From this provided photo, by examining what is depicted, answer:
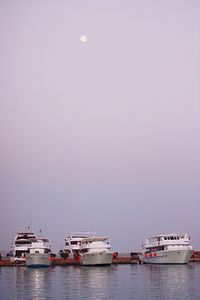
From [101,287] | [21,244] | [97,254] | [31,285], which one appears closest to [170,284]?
[101,287]

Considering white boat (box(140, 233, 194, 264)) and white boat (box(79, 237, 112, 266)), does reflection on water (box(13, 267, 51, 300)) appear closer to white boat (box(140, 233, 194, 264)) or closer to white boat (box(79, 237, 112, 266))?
white boat (box(79, 237, 112, 266))

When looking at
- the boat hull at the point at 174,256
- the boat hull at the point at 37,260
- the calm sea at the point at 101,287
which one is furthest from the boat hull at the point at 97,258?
the calm sea at the point at 101,287

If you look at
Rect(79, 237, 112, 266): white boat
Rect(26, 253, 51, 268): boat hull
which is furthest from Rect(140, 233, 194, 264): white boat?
Rect(26, 253, 51, 268): boat hull

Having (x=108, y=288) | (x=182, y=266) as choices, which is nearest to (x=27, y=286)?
(x=108, y=288)

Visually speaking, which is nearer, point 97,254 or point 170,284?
point 170,284

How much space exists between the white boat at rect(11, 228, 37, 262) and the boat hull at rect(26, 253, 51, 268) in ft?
36.8

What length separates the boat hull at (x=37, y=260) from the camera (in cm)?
8738

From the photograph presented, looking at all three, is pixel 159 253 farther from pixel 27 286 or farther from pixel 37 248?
pixel 27 286

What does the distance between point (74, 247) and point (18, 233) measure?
40.4ft

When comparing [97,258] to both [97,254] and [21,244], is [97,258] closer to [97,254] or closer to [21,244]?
[97,254]

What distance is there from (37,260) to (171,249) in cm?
2322

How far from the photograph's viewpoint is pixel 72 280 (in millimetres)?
66875

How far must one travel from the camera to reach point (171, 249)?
9019cm

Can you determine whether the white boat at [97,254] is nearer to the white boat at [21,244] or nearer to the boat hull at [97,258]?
the boat hull at [97,258]
